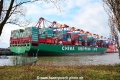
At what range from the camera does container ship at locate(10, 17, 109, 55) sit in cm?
7988

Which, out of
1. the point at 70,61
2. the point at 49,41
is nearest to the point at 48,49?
the point at 49,41

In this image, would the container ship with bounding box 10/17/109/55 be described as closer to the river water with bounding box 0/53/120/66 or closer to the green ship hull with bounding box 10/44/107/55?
the green ship hull with bounding box 10/44/107/55

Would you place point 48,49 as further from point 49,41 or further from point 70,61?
point 70,61

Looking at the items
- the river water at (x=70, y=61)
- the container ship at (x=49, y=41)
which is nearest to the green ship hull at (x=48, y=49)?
the container ship at (x=49, y=41)

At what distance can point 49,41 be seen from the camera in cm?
8331

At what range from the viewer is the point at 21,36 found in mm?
83688

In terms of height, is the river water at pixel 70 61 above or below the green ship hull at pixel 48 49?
below

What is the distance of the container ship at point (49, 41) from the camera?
262ft

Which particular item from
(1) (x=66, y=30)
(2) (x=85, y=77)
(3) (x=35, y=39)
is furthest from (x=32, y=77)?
(1) (x=66, y=30)

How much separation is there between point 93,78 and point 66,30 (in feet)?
279

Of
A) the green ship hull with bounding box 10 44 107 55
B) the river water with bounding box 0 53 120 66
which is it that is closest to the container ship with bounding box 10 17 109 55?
the green ship hull with bounding box 10 44 107 55

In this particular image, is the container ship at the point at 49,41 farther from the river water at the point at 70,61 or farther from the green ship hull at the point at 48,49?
the river water at the point at 70,61

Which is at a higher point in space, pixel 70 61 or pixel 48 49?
pixel 48 49

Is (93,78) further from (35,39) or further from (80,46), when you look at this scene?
(80,46)
